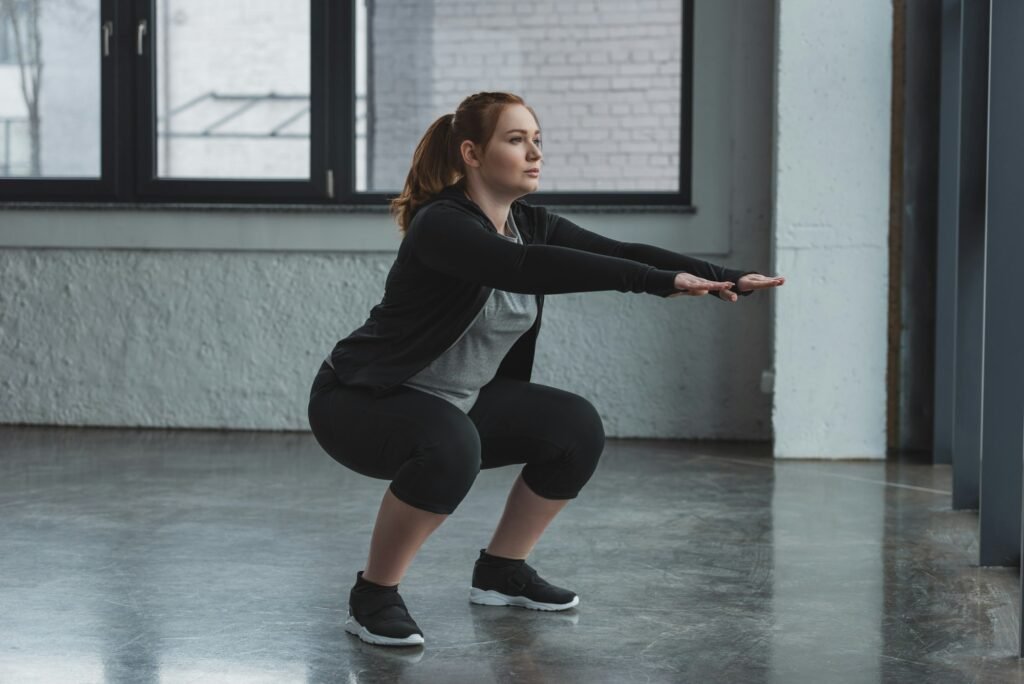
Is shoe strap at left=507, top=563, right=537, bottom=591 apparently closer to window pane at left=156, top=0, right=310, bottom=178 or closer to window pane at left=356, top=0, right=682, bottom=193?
window pane at left=356, top=0, right=682, bottom=193

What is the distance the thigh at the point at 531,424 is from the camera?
2.84 meters

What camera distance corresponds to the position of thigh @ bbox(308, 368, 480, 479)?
2.60 m

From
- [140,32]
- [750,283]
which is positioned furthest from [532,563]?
[140,32]

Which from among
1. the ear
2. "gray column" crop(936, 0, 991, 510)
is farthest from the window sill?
the ear

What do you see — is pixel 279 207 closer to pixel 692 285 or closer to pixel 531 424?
pixel 531 424

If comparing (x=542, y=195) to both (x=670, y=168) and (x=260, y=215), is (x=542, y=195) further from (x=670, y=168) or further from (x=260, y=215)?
(x=260, y=215)

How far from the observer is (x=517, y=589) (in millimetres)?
2988

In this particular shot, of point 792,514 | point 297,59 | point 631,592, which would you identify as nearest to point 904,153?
point 792,514

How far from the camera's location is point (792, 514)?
4.21 m

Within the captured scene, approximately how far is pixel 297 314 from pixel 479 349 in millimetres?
3478

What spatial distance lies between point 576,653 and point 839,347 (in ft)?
9.84

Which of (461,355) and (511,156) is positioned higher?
(511,156)

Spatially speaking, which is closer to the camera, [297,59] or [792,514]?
[792,514]

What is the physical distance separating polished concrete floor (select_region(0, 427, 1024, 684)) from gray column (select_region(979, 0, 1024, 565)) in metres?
0.18
